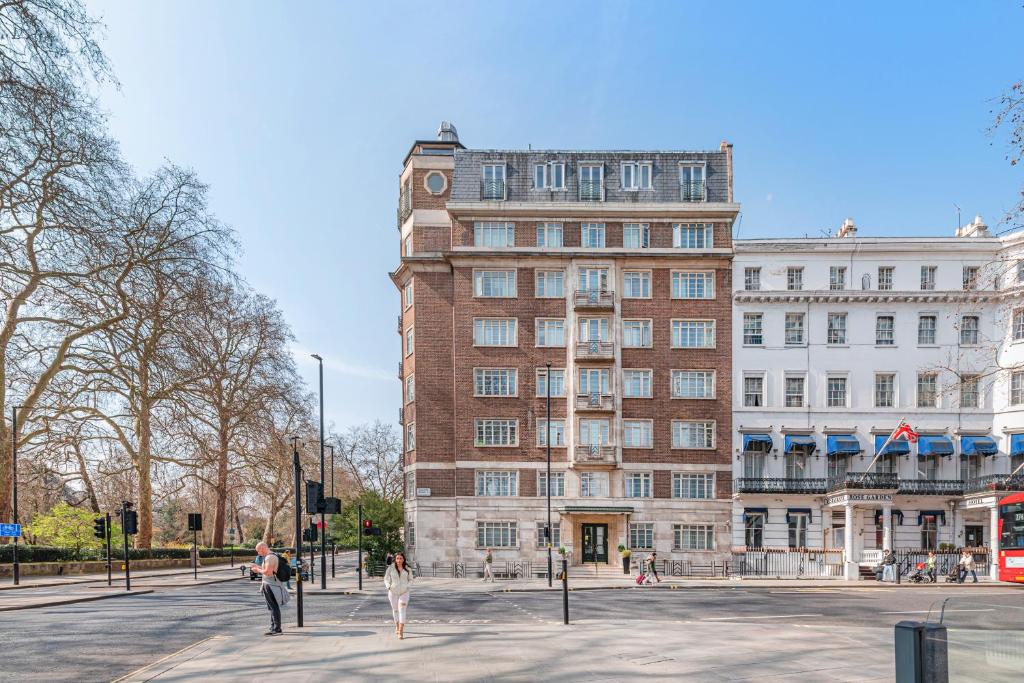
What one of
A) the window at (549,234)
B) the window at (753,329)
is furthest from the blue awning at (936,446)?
the window at (549,234)

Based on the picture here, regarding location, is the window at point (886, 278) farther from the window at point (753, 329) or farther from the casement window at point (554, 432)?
the casement window at point (554, 432)

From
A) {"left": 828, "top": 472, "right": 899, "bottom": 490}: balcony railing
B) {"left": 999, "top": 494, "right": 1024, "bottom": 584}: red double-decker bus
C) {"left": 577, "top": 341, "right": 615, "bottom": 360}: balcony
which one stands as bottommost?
{"left": 999, "top": 494, "right": 1024, "bottom": 584}: red double-decker bus

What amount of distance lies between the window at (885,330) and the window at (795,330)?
3.91 metres

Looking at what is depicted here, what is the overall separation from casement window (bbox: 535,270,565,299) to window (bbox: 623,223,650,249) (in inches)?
156

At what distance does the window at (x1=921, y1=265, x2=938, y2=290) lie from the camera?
45.0 m

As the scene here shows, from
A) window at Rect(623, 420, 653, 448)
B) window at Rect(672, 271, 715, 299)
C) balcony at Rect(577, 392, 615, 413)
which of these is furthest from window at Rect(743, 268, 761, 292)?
balcony at Rect(577, 392, 615, 413)

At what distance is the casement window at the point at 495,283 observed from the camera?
45.3 meters

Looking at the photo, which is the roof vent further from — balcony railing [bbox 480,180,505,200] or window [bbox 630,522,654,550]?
window [bbox 630,522,654,550]

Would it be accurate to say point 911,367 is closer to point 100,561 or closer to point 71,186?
point 71,186

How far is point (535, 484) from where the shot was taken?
44.5 metres

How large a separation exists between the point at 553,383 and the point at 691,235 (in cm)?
1108

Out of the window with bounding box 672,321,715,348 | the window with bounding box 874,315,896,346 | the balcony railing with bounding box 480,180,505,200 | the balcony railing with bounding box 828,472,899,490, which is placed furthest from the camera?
the balcony railing with bounding box 480,180,505,200

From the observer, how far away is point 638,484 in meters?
44.7

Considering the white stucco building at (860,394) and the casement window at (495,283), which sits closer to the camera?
the white stucco building at (860,394)
